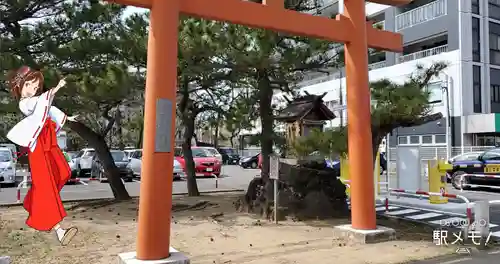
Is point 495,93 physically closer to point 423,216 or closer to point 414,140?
point 414,140

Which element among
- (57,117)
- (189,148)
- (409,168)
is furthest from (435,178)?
(57,117)

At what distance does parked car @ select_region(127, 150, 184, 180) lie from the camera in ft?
76.3

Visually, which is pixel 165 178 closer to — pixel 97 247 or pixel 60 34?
pixel 97 247

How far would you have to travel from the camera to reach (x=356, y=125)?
24.9 feet

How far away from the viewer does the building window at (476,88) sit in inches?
1068

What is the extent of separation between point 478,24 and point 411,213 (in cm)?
2059

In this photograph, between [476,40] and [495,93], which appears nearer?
[476,40]

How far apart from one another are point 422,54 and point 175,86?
27.0 m

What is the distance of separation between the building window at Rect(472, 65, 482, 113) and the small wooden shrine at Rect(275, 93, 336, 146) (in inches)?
795

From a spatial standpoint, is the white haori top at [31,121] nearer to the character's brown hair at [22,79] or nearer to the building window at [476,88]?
the character's brown hair at [22,79]

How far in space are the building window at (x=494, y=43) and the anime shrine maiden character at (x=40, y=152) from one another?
2873 centimetres

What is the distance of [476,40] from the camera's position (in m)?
27.5

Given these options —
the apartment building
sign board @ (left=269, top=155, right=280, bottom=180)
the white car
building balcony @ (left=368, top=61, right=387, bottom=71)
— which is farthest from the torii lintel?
building balcony @ (left=368, top=61, right=387, bottom=71)

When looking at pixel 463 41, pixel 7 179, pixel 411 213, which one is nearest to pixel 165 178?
pixel 411 213
